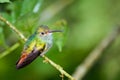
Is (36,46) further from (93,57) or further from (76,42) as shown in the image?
(76,42)

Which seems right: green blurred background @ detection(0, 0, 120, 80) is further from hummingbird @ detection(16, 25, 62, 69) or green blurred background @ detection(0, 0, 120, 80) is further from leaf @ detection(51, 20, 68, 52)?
hummingbird @ detection(16, 25, 62, 69)

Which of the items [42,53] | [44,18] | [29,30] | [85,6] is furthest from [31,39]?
[85,6]

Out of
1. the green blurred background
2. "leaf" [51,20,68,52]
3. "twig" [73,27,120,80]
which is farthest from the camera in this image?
the green blurred background

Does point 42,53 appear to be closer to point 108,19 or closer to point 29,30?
point 29,30

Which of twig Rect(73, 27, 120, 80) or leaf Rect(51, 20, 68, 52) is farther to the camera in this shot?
twig Rect(73, 27, 120, 80)

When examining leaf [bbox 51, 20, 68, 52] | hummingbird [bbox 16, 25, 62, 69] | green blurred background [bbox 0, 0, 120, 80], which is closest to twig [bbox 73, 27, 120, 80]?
green blurred background [bbox 0, 0, 120, 80]

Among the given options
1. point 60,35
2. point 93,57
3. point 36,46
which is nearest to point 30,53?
point 36,46

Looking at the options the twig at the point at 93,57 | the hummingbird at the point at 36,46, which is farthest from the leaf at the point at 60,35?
the twig at the point at 93,57
